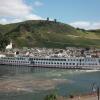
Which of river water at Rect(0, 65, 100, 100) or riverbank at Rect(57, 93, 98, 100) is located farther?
river water at Rect(0, 65, 100, 100)

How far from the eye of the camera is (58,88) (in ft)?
396

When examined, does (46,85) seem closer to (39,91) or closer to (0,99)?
(39,91)

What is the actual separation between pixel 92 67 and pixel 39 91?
265 ft

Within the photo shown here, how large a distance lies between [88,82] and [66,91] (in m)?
24.3

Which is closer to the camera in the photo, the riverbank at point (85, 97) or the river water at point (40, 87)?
the riverbank at point (85, 97)

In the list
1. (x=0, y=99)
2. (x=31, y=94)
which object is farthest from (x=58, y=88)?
(x=0, y=99)

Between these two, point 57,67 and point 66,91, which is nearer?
point 66,91

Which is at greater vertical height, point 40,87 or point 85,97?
point 40,87

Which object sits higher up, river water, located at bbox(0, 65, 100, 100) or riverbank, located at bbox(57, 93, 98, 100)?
river water, located at bbox(0, 65, 100, 100)

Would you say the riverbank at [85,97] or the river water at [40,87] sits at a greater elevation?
the river water at [40,87]

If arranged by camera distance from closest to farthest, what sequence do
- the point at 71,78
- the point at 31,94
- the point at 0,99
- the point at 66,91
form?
the point at 0,99 → the point at 31,94 → the point at 66,91 → the point at 71,78

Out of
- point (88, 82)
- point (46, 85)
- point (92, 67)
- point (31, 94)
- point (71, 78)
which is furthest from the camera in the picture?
point (92, 67)

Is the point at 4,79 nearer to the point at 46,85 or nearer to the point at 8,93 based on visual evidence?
the point at 46,85

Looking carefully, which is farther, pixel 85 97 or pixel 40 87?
pixel 40 87
